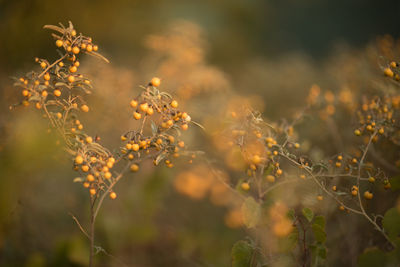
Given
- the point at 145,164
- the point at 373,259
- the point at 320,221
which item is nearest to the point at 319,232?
the point at 320,221

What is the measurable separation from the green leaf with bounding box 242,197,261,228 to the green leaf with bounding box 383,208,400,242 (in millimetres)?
395

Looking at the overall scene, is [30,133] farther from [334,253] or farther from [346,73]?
[346,73]

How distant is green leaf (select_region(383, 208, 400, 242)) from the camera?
867 millimetres

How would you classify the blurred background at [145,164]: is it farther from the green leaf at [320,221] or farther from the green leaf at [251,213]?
the green leaf at [320,221]

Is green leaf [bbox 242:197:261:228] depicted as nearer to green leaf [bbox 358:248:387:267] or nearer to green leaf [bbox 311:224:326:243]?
green leaf [bbox 311:224:326:243]

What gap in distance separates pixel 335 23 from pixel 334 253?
274 inches

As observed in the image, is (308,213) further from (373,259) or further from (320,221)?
(373,259)

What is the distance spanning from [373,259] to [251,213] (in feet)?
1.26

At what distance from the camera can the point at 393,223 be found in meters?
0.87

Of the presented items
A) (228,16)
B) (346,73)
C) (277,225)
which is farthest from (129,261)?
(228,16)

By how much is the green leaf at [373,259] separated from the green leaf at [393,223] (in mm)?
73

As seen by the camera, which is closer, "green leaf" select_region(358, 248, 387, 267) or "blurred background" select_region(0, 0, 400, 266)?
"green leaf" select_region(358, 248, 387, 267)

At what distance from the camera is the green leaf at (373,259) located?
84 centimetres

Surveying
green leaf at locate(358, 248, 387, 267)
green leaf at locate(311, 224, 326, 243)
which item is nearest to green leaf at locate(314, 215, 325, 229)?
green leaf at locate(311, 224, 326, 243)
